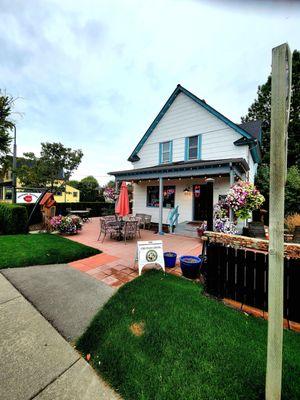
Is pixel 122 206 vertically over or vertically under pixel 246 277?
over

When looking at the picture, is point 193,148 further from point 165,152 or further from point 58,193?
point 58,193

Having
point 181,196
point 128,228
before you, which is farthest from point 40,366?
point 181,196

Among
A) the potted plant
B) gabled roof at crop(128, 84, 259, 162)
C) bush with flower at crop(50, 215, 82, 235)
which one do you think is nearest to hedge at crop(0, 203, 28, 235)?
Answer: bush with flower at crop(50, 215, 82, 235)

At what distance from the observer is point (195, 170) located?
8539mm

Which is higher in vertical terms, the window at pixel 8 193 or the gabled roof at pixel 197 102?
the gabled roof at pixel 197 102

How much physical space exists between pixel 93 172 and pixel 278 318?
7172cm

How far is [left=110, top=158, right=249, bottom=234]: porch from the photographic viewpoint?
827 cm

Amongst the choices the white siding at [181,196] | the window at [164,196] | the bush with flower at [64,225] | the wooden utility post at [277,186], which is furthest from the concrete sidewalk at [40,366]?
the window at [164,196]

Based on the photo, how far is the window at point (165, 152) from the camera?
1214 centimetres

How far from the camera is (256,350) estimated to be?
2.26 metres

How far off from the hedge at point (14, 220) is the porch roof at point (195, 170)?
226 inches

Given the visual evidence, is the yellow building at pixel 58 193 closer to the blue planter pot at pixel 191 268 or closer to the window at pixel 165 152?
the window at pixel 165 152

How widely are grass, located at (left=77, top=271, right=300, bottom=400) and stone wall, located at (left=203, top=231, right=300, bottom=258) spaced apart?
1.15 metres

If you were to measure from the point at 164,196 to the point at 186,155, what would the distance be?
10.2 ft
